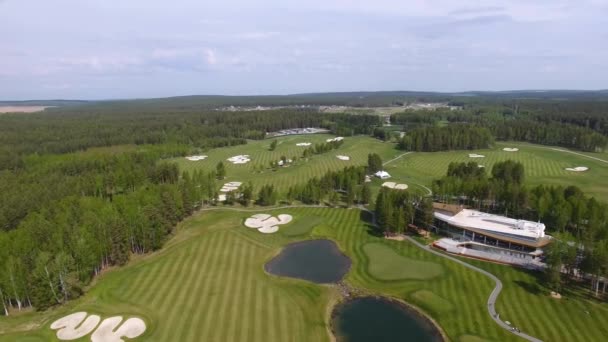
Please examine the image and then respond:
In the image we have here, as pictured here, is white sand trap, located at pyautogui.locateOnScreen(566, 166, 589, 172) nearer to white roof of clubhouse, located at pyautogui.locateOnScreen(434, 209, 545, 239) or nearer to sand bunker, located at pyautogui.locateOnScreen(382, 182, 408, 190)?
sand bunker, located at pyautogui.locateOnScreen(382, 182, 408, 190)

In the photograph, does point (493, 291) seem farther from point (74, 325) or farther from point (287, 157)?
point (287, 157)

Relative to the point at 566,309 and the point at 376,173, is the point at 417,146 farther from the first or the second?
the point at 566,309

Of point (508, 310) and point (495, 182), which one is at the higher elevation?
point (495, 182)

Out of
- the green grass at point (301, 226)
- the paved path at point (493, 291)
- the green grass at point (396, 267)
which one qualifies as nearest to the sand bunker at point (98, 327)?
the green grass at point (396, 267)

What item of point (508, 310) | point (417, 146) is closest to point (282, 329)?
point (508, 310)

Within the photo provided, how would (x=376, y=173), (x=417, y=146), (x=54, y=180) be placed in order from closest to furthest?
(x=54, y=180) < (x=376, y=173) < (x=417, y=146)

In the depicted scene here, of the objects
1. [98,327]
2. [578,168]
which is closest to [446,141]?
[578,168]

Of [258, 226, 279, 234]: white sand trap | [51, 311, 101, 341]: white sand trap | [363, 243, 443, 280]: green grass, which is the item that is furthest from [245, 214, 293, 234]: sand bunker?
[51, 311, 101, 341]: white sand trap

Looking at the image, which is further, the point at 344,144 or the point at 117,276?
the point at 344,144
